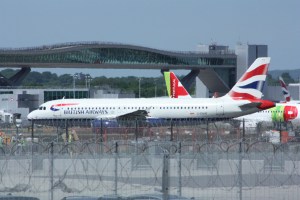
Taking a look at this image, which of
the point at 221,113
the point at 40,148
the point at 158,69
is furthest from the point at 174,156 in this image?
the point at 158,69

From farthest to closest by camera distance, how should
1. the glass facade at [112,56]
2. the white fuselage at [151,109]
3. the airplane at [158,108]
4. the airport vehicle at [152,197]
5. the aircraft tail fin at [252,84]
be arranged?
the glass facade at [112,56], the aircraft tail fin at [252,84], the white fuselage at [151,109], the airplane at [158,108], the airport vehicle at [152,197]

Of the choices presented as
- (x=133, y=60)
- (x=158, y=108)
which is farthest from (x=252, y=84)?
(x=133, y=60)

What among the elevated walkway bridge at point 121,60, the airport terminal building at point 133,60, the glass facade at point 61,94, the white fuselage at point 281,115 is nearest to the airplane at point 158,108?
the white fuselage at point 281,115

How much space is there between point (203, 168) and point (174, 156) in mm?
532

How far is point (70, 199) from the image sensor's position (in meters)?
12.9

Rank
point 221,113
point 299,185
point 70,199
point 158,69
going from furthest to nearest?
point 158,69, point 221,113, point 299,185, point 70,199

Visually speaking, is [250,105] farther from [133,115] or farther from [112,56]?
[112,56]

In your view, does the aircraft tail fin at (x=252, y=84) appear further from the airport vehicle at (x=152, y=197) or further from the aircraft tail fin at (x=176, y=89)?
the airport vehicle at (x=152, y=197)

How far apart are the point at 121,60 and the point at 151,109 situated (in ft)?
184

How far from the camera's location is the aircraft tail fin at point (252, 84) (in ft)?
195

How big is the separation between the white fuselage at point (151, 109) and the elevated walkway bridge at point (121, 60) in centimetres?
4663

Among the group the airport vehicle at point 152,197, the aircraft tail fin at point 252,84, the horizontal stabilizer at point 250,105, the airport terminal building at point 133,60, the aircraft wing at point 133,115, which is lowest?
the airport vehicle at point 152,197

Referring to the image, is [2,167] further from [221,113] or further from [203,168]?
[221,113]

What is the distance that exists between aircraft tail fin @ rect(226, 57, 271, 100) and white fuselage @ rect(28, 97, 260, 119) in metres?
1.16
